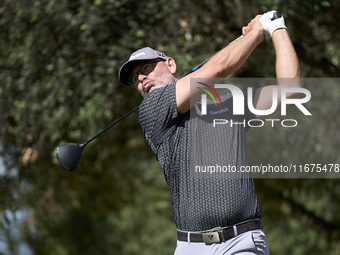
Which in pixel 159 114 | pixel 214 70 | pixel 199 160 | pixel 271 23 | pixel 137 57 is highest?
pixel 271 23

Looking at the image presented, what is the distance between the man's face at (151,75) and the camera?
3363 millimetres

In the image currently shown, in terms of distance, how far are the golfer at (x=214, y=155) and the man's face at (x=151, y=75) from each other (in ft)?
0.61

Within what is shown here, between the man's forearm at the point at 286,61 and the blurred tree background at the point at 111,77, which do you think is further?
the blurred tree background at the point at 111,77

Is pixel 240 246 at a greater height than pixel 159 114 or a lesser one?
lesser

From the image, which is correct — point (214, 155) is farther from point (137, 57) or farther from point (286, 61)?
point (137, 57)

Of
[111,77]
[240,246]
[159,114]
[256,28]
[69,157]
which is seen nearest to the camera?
[240,246]

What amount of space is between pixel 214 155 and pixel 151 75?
2.58ft

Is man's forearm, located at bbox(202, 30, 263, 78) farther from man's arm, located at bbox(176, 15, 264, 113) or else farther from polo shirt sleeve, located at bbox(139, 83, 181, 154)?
polo shirt sleeve, located at bbox(139, 83, 181, 154)

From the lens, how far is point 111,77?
7.10m

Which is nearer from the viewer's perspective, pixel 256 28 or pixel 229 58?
pixel 229 58

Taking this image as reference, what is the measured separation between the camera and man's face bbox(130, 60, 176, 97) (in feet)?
11.0

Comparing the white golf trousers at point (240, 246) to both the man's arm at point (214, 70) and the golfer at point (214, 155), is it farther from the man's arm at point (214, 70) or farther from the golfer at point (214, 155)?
the man's arm at point (214, 70)

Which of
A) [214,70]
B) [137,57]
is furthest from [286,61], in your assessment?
[137,57]

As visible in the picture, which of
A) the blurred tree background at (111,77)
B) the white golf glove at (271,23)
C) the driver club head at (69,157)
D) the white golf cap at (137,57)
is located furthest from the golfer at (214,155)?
the blurred tree background at (111,77)
